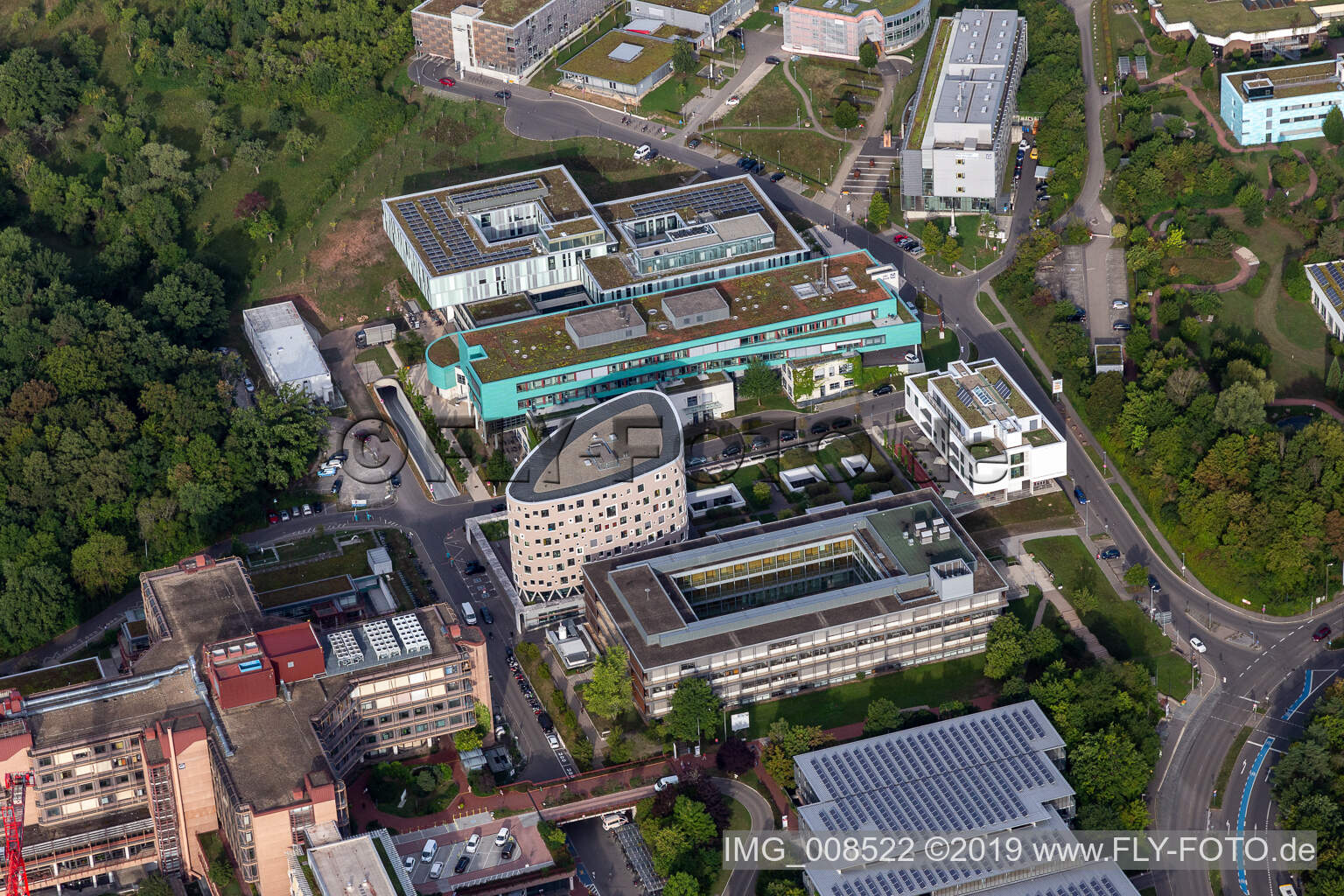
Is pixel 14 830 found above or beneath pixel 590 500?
beneath

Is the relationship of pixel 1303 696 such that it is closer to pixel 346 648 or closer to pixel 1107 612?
pixel 1107 612

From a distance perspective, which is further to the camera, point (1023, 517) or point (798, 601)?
point (1023, 517)

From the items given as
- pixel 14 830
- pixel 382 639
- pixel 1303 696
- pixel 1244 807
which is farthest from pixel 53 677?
pixel 1303 696

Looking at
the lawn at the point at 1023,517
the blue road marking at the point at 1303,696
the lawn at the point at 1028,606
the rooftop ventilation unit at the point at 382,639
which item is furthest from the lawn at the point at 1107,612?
the rooftop ventilation unit at the point at 382,639

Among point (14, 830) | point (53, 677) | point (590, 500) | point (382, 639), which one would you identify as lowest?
point (53, 677)

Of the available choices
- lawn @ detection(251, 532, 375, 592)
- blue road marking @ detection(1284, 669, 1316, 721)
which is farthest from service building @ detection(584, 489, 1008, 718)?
blue road marking @ detection(1284, 669, 1316, 721)

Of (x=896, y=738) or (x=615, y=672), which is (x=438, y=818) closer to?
(x=615, y=672)

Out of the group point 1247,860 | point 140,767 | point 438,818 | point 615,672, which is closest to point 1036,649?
point 1247,860

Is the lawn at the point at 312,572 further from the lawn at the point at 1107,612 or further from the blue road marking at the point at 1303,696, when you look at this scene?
the blue road marking at the point at 1303,696
